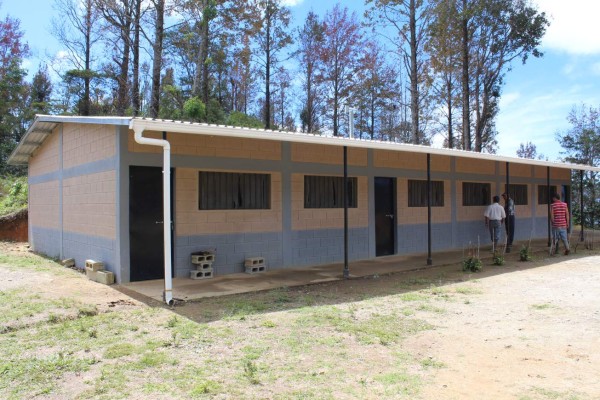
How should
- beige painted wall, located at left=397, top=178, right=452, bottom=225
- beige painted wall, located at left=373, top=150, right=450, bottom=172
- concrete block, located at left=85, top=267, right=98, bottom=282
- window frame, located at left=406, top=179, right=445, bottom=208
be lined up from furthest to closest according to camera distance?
window frame, located at left=406, top=179, right=445, bottom=208, beige painted wall, located at left=397, top=178, right=452, bottom=225, beige painted wall, located at left=373, top=150, right=450, bottom=172, concrete block, located at left=85, top=267, right=98, bottom=282

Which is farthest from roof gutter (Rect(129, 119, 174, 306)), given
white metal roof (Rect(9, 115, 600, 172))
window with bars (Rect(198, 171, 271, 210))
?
window with bars (Rect(198, 171, 271, 210))

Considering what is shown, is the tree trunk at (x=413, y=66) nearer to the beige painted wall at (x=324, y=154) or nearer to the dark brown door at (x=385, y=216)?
the dark brown door at (x=385, y=216)

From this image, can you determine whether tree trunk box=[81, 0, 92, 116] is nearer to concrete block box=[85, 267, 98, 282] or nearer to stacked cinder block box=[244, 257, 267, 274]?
concrete block box=[85, 267, 98, 282]

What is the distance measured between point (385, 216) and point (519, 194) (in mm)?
6909

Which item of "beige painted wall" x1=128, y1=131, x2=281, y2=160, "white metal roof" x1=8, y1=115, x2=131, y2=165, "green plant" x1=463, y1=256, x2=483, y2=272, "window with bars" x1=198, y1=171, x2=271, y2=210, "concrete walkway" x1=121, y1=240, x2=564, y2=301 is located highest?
"white metal roof" x1=8, y1=115, x2=131, y2=165

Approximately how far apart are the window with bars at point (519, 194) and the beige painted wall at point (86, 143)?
507 inches

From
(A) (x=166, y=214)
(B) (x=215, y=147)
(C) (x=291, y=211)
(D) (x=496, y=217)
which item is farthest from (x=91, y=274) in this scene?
(D) (x=496, y=217)

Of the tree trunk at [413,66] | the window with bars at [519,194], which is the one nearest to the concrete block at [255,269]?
the window with bars at [519,194]

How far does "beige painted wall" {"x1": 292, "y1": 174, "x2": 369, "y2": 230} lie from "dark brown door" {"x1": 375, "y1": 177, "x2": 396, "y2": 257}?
501mm

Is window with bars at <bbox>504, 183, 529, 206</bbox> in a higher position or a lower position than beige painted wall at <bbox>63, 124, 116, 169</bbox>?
lower

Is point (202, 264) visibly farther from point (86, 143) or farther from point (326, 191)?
point (86, 143)

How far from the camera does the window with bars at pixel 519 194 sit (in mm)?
15875

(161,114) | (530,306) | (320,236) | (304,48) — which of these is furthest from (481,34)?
(530,306)

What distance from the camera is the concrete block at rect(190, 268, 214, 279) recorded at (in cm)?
848
